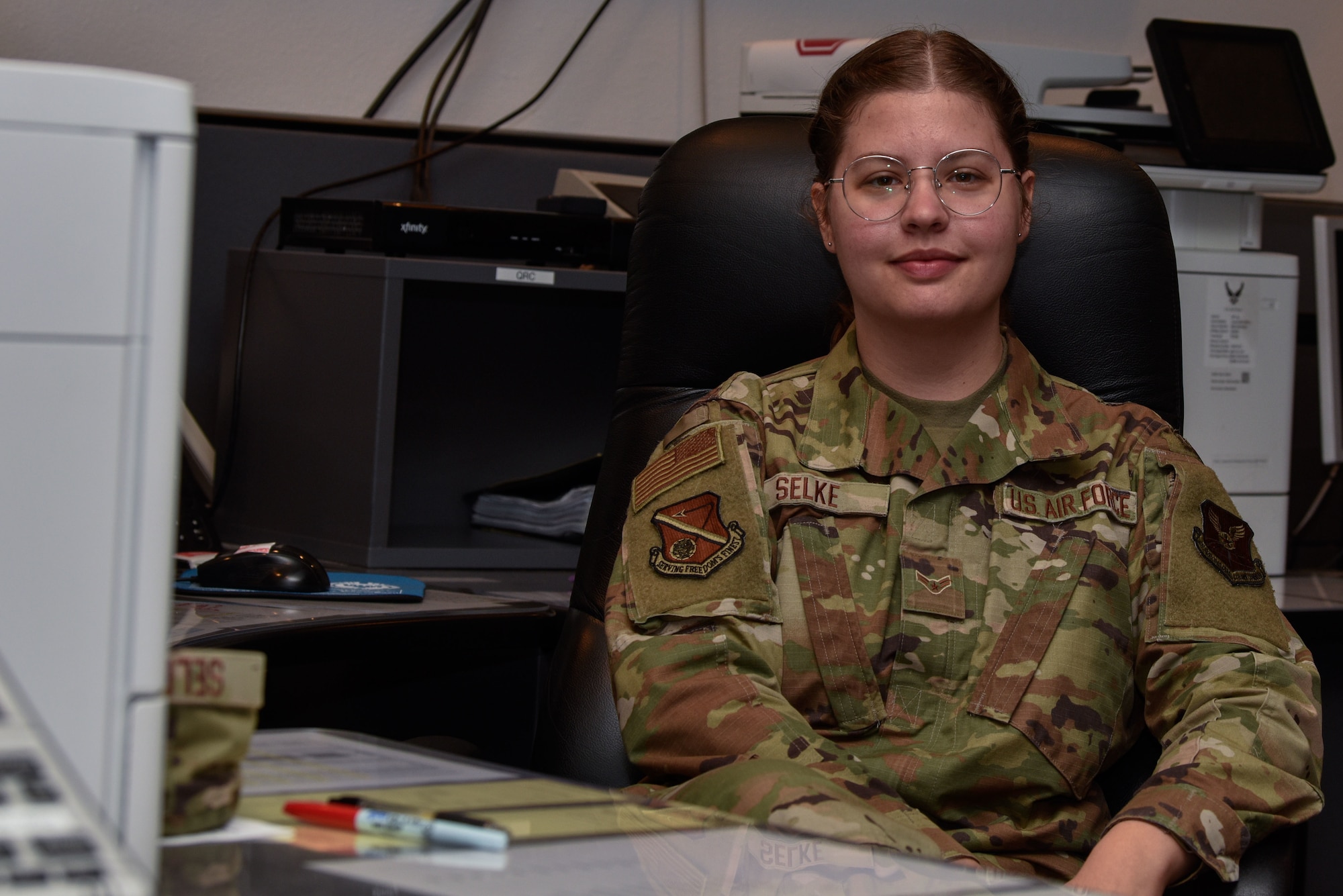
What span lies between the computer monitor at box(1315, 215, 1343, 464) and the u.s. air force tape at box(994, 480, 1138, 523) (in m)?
1.02

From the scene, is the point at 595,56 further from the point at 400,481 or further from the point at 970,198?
the point at 970,198

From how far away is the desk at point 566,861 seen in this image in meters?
0.42

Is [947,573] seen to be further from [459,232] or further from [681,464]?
[459,232]

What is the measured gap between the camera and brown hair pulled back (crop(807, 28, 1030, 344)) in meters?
1.11

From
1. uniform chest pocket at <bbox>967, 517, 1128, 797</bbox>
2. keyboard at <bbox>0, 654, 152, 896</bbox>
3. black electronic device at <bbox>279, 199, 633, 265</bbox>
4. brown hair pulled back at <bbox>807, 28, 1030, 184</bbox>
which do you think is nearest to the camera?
keyboard at <bbox>0, 654, 152, 896</bbox>

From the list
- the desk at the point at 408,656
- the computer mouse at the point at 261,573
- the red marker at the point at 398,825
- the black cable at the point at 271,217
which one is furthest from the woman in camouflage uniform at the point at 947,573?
the black cable at the point at 271,217

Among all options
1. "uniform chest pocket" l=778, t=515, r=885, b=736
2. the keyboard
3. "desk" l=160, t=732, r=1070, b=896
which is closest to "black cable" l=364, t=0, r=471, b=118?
"uniform chest pocket" l=778, t=515, r=885, b=736

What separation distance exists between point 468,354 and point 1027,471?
0.98m

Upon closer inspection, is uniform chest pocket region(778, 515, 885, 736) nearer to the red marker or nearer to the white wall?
the red marker

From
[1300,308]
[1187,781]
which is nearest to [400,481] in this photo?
[1187,781]

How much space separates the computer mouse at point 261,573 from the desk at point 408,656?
0.01 m

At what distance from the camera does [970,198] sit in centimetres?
108

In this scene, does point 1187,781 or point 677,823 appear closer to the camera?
point 677,823

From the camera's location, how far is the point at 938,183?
1085mm
